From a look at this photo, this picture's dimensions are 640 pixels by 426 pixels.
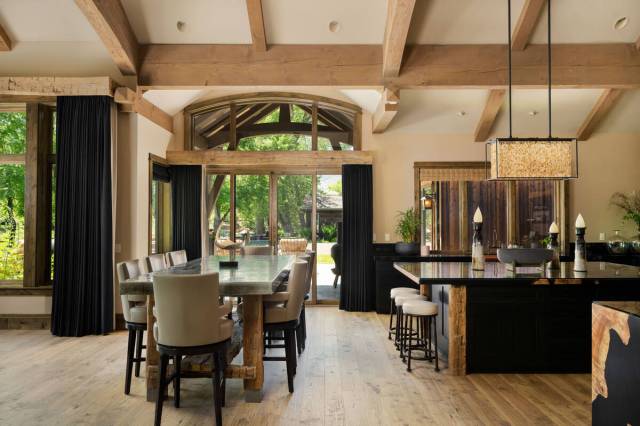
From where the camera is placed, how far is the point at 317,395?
144 inches

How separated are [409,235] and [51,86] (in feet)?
17.0

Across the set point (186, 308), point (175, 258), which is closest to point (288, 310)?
point (186, 308)

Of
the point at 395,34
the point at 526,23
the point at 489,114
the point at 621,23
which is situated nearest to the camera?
the point at 395,34

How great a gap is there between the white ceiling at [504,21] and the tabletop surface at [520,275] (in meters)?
2.60

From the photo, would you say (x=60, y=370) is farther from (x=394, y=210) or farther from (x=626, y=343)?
(x=394, y=210)

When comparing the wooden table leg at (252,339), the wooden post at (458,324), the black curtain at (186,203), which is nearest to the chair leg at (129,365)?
the wooden table leg at (252,339)

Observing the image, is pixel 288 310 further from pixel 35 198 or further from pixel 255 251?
pixel 35 198

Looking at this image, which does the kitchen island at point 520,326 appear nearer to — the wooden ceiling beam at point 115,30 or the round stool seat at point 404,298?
the round stool seat at point 404,298

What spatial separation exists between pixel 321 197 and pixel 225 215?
159 cm

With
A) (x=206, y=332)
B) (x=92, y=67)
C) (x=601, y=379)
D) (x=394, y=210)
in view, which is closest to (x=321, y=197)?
(x=394, y=210)

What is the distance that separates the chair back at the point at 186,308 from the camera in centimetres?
294

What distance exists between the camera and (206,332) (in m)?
3.02

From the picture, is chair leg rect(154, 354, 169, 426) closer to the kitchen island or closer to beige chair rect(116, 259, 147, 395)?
beige chair rect(116, 259, 147, 395)

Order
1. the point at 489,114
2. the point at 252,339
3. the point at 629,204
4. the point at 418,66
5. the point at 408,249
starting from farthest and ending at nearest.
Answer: the point at 629,204
the point at 408,249
the point at 489,114
the point at 418,66
the point at 252,339
